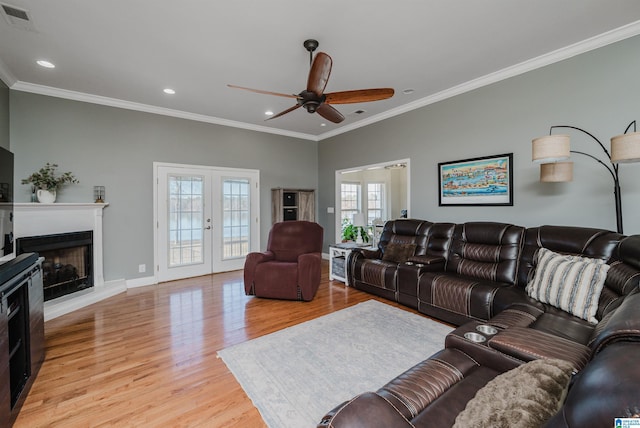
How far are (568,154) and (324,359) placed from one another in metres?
2.81

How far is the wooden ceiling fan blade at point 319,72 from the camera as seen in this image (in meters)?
2.22

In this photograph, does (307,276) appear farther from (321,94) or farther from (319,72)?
(319,72)

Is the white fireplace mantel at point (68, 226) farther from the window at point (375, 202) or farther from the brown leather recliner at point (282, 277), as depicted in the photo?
the window at point (375, 202)

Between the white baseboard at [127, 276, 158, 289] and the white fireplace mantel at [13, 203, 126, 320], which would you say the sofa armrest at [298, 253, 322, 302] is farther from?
the white fireplace mantel at [13, 203, 126, 320]

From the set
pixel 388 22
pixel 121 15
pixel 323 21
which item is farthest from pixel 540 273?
pixel 121 15

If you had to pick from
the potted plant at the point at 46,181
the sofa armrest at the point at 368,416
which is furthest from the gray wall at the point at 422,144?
the sofa armrest at the point at 368,416

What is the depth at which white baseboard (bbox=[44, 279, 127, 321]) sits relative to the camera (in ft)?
10.7

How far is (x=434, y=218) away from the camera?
173 inches

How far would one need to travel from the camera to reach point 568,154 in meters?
2.47

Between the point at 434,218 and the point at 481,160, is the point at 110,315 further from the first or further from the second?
Answer: the point at 481,160

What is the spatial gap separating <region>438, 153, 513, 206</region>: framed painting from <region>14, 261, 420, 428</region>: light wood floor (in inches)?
76.7

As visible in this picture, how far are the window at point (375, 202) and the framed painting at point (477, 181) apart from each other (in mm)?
3990

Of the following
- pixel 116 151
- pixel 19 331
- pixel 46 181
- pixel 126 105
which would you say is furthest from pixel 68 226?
pixel 19 331

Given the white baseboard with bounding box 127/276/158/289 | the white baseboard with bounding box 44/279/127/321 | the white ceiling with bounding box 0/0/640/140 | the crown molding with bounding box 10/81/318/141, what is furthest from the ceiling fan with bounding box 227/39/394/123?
the white baseboard with bounding box 127/276/158/289
